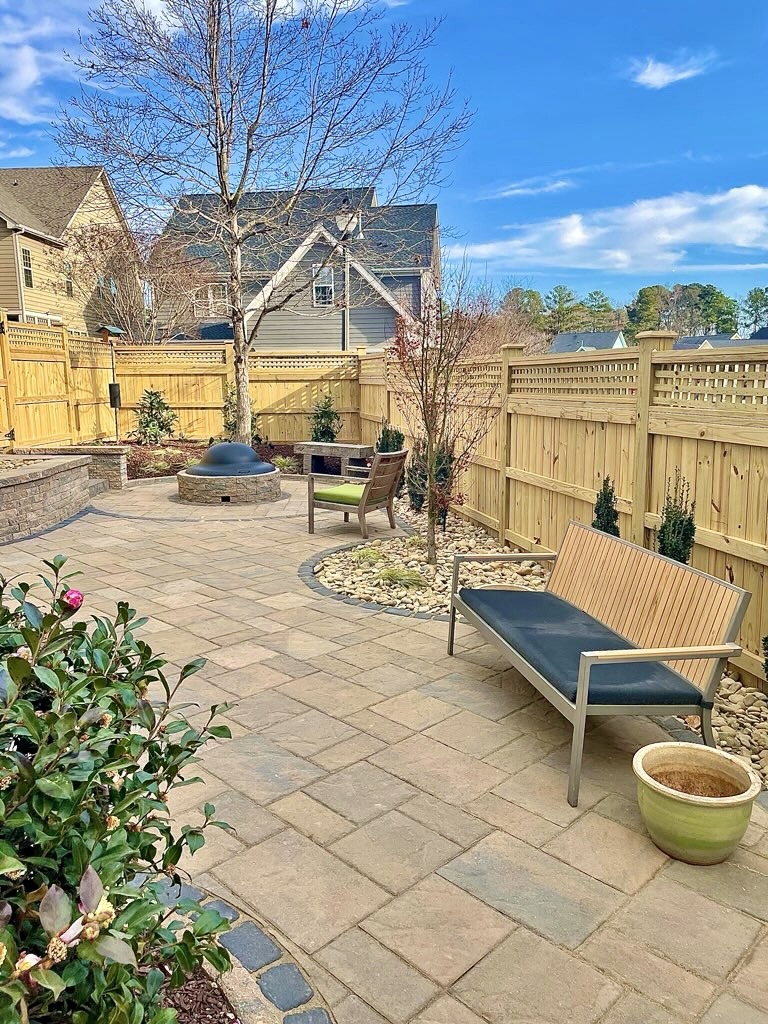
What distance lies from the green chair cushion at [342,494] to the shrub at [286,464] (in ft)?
15.3

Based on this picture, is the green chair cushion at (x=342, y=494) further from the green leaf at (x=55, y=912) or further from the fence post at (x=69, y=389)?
the fence post at (x=69, y=389)

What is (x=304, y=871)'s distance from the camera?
2.48 meters

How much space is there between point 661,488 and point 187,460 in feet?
31.1

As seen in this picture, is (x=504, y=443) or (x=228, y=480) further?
(x=228, y=480)

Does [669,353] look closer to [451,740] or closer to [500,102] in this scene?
[451,740]

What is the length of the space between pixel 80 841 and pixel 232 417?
12995 millimetres

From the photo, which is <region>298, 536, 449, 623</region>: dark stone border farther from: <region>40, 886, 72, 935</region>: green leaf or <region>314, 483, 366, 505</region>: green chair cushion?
<region>40, 886, 72, 935</region>: green leaf

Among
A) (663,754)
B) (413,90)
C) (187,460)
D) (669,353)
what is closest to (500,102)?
(413,90)

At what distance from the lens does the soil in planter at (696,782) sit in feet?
8.63

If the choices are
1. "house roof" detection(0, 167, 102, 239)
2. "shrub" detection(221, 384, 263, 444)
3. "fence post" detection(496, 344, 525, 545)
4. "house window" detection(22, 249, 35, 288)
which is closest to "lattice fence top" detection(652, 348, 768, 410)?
"fence post" detection(496, 344, 525, 545)

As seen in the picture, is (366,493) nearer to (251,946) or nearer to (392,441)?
(392,441)

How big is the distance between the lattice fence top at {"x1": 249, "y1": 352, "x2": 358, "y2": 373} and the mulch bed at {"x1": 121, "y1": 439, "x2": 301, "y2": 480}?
1.51m

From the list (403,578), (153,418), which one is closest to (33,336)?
(153,418)

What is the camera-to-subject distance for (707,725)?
297cm
